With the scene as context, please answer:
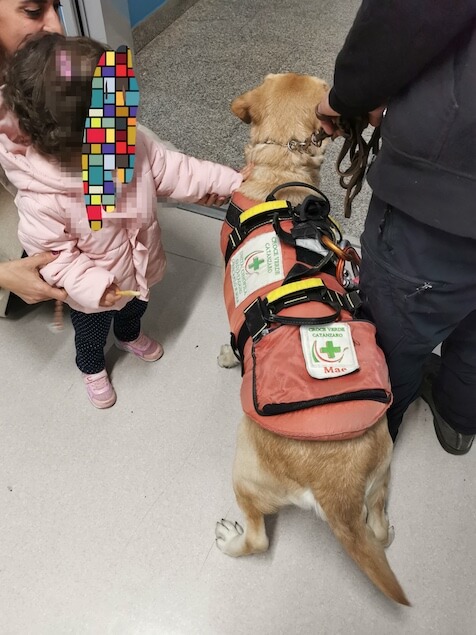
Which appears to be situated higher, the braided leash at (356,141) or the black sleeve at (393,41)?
the black sleeve at (393,41)

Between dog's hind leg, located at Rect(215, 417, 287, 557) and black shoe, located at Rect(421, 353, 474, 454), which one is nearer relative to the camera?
dog's hind leg, located at Rect(215, 417, 287, 557)

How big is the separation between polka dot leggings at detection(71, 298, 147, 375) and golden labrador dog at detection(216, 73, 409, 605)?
0.49m

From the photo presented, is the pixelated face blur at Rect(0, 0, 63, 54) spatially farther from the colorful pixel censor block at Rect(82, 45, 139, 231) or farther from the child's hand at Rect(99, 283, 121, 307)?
the child's hand at Rect(99, 283, 121, 307)

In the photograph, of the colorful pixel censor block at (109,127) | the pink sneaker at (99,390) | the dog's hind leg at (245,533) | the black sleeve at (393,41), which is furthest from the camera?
the pink sneaker at (99,390)

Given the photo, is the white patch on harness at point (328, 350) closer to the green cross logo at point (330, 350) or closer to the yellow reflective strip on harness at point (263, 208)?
the green cross logo at point (330, 350)

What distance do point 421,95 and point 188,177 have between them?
25.8 inches

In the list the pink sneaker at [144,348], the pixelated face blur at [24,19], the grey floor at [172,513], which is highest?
the pixelated face blur at [24,19]

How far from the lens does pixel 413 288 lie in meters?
→ 0.90

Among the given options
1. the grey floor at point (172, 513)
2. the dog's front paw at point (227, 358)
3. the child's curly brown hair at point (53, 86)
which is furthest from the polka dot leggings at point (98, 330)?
the child's curly brown hair at point (53, 86)

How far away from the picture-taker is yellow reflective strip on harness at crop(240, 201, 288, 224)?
1094mm

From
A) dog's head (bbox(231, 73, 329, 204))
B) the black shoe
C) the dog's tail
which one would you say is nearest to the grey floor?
the black shoe

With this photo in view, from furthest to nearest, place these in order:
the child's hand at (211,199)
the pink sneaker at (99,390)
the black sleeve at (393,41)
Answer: the pink sneaker at (99,390), the child's hand at (211,199), the black sleeve at (393,41)

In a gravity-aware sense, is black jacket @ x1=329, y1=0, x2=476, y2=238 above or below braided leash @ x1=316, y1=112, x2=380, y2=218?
above

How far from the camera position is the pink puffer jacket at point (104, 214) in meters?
1.01
